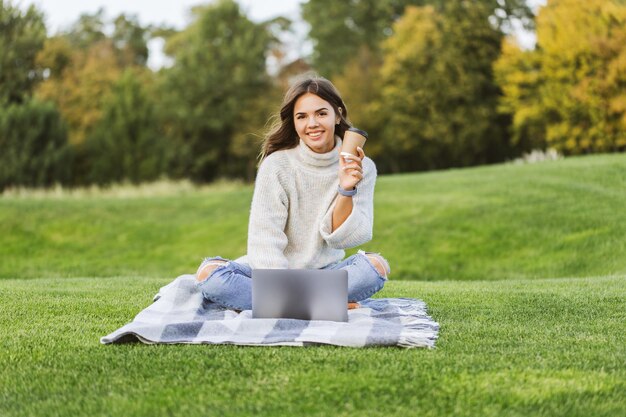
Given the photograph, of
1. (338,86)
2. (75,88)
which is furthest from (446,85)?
(75,88)

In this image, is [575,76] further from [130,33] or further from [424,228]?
[130,33]

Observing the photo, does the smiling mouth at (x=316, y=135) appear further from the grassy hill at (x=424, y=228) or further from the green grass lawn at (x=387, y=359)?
the grassy hill at (x=424, y=228)

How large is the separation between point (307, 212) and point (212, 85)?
28.8 metres

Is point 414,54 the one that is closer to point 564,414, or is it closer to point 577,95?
point 577,95

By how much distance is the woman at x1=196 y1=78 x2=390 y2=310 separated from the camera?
4.36 metres

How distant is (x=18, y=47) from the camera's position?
2606 centimetres

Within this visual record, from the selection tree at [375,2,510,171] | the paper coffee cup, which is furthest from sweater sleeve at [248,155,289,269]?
tree at [375,2,510,171]

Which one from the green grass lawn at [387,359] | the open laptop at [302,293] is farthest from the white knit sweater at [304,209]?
the green grass lawn at [387,359]

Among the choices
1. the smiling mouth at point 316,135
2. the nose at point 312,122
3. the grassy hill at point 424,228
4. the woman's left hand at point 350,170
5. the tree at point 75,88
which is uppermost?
the tree at point 75,88

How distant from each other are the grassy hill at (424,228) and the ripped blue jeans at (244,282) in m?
5.56

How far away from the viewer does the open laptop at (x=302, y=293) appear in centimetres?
393

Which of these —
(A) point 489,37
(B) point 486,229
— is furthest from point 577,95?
(B) point 486,229

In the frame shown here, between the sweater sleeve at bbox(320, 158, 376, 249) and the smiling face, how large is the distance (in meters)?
0.31

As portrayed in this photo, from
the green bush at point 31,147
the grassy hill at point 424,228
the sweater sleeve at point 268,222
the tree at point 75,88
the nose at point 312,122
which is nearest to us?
the sweater sleeve at point 268,222
